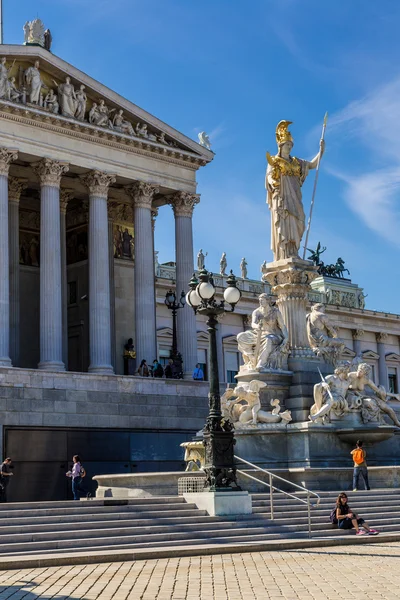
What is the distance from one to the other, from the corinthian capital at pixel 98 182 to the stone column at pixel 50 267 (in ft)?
6.31

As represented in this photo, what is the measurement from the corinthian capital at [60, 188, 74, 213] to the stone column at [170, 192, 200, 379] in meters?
5.52

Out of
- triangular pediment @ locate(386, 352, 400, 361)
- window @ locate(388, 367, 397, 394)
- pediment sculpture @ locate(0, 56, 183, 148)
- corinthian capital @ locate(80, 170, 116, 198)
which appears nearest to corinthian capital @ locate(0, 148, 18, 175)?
pediment sculpture @ locate(0, 56, 183, 148)

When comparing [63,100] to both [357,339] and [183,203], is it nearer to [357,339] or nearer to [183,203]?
A: [183,203]

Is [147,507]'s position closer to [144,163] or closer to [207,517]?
[207,517]

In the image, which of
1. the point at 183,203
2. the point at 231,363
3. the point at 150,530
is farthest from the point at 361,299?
the point at 150,530

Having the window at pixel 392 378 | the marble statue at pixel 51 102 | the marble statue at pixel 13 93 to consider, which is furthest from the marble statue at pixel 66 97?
the window at pixel 392 378

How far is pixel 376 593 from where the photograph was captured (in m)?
14.3

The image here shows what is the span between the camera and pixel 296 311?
33.8 m

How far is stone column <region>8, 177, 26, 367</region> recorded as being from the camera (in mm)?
49562

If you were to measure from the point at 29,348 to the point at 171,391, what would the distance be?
10.1m

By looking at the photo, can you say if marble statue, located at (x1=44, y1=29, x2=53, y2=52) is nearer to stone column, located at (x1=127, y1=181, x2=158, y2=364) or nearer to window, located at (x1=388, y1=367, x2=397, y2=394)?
stone column, located at (x1=127, y1=181, x2=158, y2=364)

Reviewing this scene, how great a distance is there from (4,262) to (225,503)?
2447cm

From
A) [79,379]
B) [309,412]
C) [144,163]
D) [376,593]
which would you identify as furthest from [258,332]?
[144,163]

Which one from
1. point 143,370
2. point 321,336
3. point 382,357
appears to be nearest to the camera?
point 321,336
